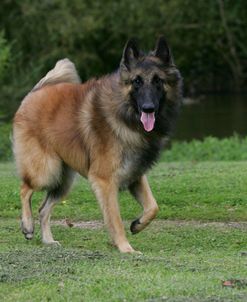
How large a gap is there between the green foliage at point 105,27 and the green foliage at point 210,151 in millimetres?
15364

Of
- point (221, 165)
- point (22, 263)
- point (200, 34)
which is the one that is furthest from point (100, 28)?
point (22, 263)

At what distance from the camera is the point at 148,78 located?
30.5 ft

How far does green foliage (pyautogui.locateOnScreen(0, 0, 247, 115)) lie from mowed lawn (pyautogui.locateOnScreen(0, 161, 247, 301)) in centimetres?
2216

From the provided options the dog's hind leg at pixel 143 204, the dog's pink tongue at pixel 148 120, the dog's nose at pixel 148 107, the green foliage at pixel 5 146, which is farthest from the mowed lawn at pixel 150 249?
the green foliage at pixel 5 146

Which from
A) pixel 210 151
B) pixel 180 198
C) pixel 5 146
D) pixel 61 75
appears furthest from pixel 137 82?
pixel 5 146

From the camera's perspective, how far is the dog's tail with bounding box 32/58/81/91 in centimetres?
1075

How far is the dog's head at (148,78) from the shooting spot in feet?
30.5

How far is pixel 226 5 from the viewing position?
37594 mm

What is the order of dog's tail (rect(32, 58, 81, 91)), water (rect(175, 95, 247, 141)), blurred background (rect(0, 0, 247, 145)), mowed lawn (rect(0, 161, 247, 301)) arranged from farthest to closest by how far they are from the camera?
blurred background (rect(0, 0, 247, 145)) → water (rect(175, 95, 247, 141)) → dog's tail (rect(32, 58, 81, 91)) → mowed lawn (rect(0, 161, 247, 301))

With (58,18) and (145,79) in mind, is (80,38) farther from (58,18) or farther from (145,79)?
(145,79)

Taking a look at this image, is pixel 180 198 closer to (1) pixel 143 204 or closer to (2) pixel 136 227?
(1) pixel 143 204

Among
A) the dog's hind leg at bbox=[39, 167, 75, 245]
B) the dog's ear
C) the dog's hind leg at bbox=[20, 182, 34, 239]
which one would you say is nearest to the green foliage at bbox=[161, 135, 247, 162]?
the dog's hind leg at bbox=[39, 167, 75, 245]

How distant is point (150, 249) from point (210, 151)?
35.2 ft

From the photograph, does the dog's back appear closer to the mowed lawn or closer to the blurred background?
the mowed lawn
